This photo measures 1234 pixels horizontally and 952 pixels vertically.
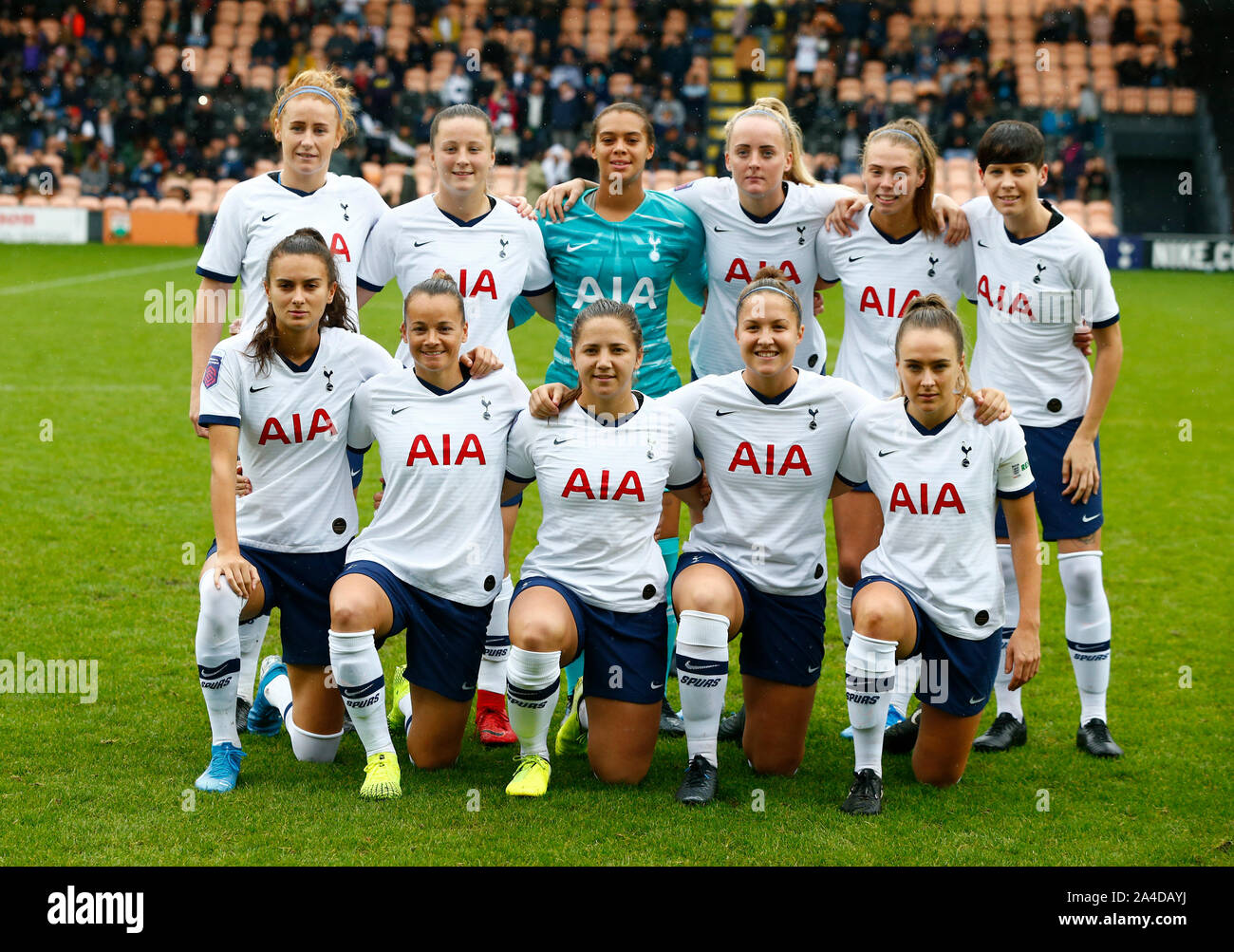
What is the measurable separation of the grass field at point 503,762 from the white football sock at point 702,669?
230 mm

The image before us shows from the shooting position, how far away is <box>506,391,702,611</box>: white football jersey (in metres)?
4.38

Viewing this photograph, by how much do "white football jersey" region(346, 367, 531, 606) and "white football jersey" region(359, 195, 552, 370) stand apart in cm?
53

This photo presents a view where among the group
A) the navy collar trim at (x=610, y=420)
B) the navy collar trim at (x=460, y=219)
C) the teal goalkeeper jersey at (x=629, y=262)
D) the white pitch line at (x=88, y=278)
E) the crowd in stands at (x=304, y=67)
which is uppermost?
the crowd in stands at (x=304, y=67)

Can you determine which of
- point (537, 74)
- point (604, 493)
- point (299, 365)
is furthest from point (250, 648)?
point (537, 74)

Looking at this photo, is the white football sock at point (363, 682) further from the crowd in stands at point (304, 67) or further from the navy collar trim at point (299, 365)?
the crowd in stands at point (304, 67)

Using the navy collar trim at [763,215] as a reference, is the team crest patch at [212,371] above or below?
below

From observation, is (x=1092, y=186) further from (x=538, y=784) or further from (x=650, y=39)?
(x=538, y=784)

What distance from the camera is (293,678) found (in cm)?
458

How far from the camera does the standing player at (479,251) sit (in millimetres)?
4918

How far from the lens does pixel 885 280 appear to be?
16.5ft

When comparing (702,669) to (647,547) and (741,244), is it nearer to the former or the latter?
(647,547)

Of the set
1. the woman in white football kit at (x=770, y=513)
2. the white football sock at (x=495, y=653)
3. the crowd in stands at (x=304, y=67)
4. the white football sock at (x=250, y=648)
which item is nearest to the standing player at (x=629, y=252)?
the woman in white football kit at (x=770, y=513)

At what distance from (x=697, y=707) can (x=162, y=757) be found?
1.84 m
